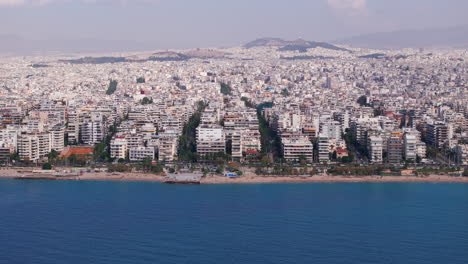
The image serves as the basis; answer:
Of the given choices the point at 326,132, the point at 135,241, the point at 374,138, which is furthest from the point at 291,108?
the point at 135,241

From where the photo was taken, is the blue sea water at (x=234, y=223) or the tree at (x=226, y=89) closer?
the blue sea water at (x=234, y=223)

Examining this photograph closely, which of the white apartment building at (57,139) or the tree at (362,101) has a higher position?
the tree at (362,101)

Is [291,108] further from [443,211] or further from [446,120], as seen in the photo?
[443,211]

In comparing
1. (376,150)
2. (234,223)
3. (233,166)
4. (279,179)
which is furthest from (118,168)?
(376,150)

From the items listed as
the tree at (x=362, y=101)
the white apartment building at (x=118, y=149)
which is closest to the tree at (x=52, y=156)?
the white apartment building at (x=118, y=149)

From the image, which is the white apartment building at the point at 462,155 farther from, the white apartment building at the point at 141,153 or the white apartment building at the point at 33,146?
the white apartment building at the point at 33,146

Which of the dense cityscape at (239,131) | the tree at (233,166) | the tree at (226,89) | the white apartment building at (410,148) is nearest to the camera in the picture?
the tree at (233,166)
